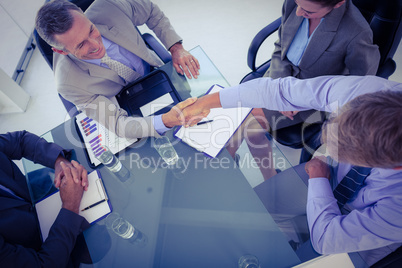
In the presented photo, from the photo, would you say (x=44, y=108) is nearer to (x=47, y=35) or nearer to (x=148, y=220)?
(x=47, y=35)

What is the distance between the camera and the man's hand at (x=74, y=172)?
112cm

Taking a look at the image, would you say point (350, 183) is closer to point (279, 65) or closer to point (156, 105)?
point (279, 65)

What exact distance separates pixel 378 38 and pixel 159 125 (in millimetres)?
1176

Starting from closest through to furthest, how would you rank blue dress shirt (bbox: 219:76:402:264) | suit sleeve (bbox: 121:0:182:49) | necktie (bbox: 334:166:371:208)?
blue dress shirt (bbox: 219:76:402:264) → necktie (bbox: 334:166:371:208) → suit sleeve (bbox: 121:0:182:49)

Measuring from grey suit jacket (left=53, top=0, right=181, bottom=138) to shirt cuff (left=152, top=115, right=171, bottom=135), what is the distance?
0.02 meters

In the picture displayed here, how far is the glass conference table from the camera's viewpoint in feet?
3.03

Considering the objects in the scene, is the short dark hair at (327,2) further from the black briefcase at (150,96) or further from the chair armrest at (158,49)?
the chair armrest at (158,49)

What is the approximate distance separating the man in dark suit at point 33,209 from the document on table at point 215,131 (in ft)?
1.88

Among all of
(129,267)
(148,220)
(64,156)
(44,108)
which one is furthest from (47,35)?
(44,108)

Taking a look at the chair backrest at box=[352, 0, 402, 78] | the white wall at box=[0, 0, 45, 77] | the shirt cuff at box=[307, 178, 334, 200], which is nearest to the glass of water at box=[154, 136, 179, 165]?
the shirt cuff at box=[307, 178, 334, 200]

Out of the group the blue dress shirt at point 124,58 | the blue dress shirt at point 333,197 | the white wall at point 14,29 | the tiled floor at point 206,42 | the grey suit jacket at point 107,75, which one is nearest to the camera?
the blue dress shirt at point 333,197

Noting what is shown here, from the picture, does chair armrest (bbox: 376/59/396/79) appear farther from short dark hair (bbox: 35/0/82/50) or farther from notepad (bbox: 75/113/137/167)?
short dark hair (bbox: 35/0/82/50)

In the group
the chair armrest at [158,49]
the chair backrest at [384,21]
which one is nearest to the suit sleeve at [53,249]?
the chair armrest at [158,49]

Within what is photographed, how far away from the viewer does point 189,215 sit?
1021mm
